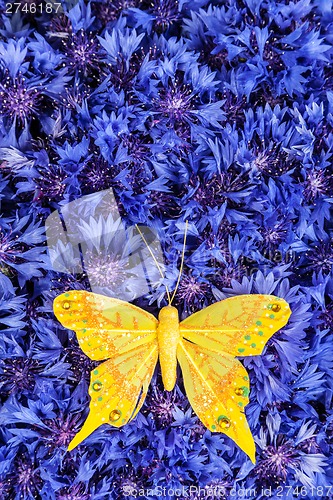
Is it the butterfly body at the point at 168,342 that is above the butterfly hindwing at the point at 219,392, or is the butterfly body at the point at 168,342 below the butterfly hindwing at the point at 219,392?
above

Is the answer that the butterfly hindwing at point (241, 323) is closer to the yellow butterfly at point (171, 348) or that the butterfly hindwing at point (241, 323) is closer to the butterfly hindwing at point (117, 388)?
the yellow butterfly at point (171, 348)

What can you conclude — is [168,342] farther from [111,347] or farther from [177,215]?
[177,215]

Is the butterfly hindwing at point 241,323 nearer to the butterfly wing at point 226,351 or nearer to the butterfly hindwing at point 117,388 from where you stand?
the butterfly wing at point 226,351

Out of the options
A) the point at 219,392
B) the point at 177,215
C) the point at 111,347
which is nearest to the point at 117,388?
the point at 111,347

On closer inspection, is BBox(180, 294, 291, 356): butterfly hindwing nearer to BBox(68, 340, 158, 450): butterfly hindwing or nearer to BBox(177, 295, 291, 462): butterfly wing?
BBox(177, 295, 291, 462): butterfly wing

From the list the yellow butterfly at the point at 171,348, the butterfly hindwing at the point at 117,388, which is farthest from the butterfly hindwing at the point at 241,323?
the butterfly hindwing at the point at 117,388

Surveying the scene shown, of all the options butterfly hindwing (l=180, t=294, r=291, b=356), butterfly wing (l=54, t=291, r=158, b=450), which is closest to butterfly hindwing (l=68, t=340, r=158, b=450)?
butterfly wing (l=54, t=291, r=158, b=450)

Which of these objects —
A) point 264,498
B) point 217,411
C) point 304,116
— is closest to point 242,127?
point 304,116
